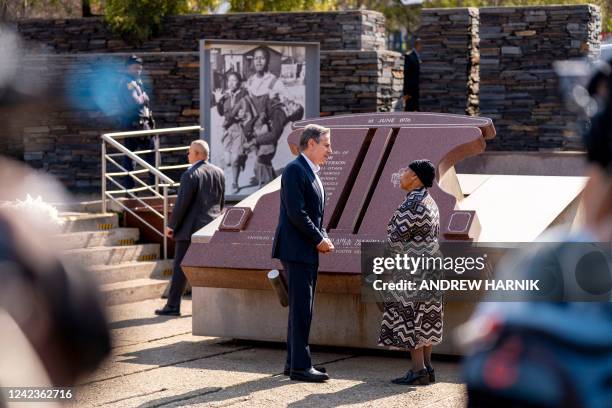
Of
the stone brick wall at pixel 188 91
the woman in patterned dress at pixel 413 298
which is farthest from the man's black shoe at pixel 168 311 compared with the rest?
the stone brick wall at pixel 188 91

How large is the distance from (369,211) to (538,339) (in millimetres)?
8064

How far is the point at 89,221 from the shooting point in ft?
45.9

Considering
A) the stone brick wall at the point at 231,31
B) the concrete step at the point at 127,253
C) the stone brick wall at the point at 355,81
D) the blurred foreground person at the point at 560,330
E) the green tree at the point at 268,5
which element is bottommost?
the concrete step at the point at 127,253

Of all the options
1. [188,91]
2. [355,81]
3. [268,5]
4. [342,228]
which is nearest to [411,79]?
[355,81]

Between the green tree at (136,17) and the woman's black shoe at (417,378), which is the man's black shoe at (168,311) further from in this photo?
the green tree at (136,17)

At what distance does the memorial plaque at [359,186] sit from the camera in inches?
374

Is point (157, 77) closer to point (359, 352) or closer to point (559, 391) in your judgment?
point (359, 352)

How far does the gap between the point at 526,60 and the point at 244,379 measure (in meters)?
10.2

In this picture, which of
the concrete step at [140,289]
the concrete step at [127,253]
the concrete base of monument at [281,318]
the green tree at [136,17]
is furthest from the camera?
the green tree at [136,17]

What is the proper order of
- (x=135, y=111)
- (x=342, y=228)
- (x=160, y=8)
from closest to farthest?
(x=342, y=228) < (x=135, y=111) < (x=160, y=8)

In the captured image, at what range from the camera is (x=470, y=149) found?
386 inches

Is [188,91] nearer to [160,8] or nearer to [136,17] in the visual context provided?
[136,17]

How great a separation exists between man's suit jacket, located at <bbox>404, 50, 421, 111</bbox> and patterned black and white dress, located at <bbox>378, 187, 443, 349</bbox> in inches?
369

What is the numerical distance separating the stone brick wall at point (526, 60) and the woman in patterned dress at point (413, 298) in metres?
9.25
